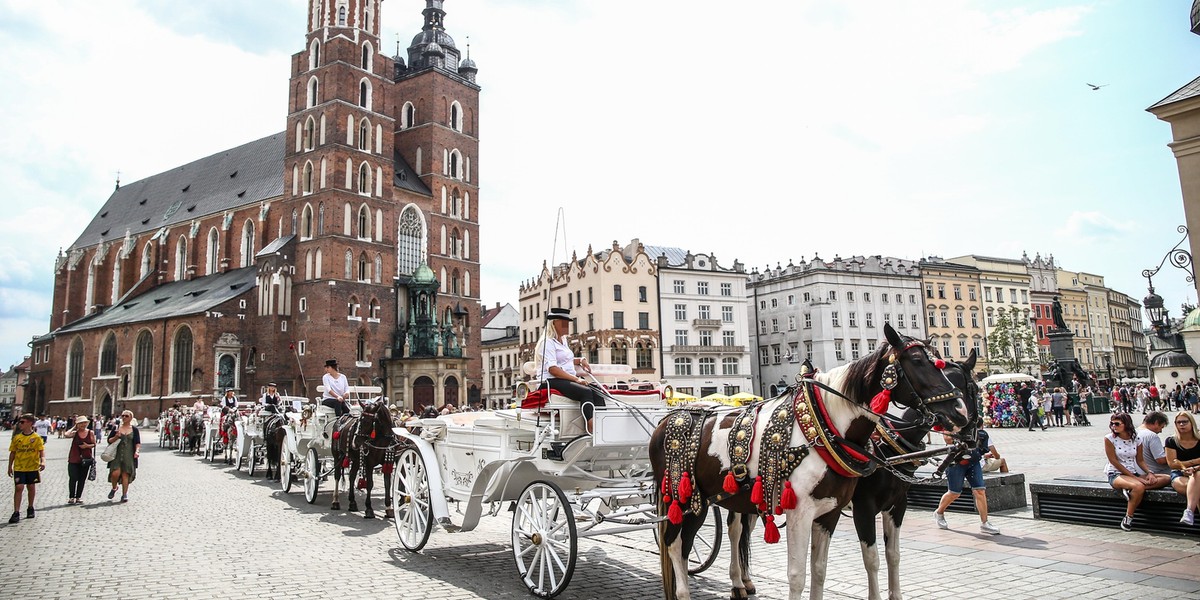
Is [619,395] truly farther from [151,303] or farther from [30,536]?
[151,303]

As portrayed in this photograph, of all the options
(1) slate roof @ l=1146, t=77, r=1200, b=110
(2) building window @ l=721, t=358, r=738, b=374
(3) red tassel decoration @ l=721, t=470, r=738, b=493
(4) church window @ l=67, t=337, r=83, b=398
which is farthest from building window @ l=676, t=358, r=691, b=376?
(3) red tassel decoration @ l=721, t=470, r=738, b=493

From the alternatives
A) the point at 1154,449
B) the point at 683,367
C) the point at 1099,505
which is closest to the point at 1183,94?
the point at 1154,449

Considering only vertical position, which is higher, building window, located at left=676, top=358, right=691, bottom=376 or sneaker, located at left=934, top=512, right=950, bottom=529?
building window, located at left=676, top=358, right=691, bottom=376

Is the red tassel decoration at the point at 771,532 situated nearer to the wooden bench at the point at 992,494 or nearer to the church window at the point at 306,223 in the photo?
the wooden bench at the point at 992,494

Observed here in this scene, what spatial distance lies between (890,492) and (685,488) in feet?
4.94

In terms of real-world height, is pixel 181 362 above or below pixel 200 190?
below

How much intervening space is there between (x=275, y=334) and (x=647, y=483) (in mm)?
41284

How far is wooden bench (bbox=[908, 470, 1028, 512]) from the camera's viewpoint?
31.4 feet

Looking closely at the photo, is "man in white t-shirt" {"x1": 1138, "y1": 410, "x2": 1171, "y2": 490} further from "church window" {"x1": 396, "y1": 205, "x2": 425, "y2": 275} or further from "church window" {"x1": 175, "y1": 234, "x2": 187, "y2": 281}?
"church window" {"x1": 175, "y1": 234, "x2": 187, "y2": 281}

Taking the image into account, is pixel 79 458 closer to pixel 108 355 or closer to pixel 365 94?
pixel 365 94

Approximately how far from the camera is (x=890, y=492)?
5.51m

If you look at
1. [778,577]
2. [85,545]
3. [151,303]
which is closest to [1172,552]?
[778,577]

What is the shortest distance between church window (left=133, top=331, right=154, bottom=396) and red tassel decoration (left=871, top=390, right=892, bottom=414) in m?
50.1

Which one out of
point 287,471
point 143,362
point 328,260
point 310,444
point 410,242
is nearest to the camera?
point 310,444
